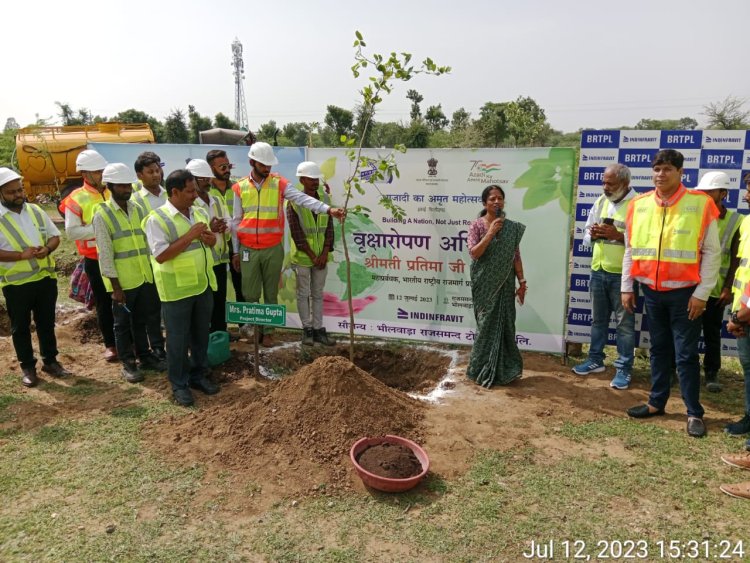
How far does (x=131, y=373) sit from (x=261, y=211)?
2048 millimetres

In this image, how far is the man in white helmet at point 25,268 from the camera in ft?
15.4

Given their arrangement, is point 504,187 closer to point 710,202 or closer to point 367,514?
point 710,202

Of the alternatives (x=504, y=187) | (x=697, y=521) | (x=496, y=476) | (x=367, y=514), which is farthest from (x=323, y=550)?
(x=504, y=187)

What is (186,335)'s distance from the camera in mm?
4664

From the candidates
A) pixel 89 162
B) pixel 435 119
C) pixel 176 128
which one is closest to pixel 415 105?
pixel 435 119

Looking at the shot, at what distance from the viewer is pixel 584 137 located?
5215 millimetres

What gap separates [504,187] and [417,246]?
1126 mm

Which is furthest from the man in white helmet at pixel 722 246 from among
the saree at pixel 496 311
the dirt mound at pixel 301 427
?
the dirt mound at pixel 301 427

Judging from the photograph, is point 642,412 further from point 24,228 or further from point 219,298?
point 24,228

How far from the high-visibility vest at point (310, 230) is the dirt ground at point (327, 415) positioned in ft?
3.91

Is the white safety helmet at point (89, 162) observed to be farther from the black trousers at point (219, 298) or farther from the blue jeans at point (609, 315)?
the blue jeans at point (609, 315)

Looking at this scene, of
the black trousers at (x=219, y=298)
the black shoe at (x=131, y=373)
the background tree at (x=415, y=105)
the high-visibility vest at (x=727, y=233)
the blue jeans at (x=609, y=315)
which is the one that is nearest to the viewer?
the high-visibility vest at (x=727, y=233)

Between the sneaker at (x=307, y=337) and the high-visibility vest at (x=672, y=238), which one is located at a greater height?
the high-visibility vest at (x=672, y=238)

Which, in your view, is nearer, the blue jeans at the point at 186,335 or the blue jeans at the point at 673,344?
the blue jeans at the point at 673,344
